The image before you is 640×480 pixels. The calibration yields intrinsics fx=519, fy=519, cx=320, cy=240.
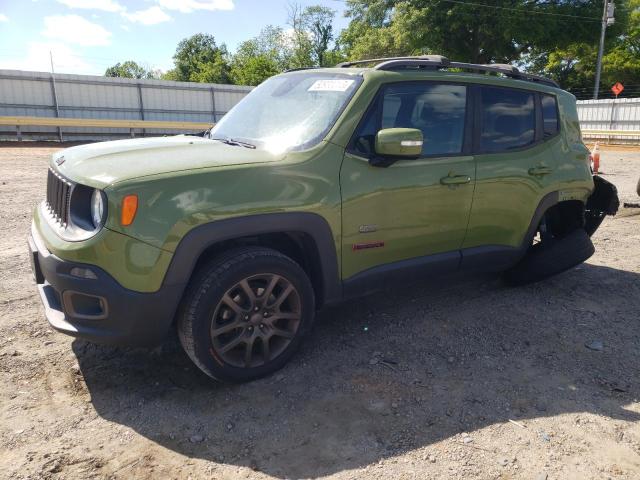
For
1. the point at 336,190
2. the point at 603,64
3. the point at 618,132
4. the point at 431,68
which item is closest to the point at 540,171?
the point at 431,68

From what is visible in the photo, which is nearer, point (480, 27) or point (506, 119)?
point (506, 119)

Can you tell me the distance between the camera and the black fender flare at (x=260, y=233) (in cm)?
271

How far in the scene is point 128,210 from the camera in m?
2.59

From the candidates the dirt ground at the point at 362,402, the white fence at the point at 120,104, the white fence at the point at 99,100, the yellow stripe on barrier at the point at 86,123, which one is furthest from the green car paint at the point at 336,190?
the white fence at the point at 99,100

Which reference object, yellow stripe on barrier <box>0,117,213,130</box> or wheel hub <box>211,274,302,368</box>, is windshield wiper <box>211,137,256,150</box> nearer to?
wheel hub <box>211,274,302,368</box>

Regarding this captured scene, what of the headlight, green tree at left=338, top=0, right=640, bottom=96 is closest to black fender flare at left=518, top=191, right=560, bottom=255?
the headlight

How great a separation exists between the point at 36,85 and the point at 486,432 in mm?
22850

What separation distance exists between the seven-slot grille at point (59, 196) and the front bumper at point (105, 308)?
0.27 m

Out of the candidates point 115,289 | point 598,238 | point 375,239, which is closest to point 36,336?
point 115,289

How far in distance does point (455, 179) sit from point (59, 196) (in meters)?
2.62

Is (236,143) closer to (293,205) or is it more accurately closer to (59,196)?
(293,205)

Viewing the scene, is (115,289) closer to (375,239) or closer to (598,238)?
(375,239)

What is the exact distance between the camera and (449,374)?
330 centimetres

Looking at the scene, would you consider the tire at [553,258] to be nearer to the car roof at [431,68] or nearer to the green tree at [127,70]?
the car roof at [431,68]
